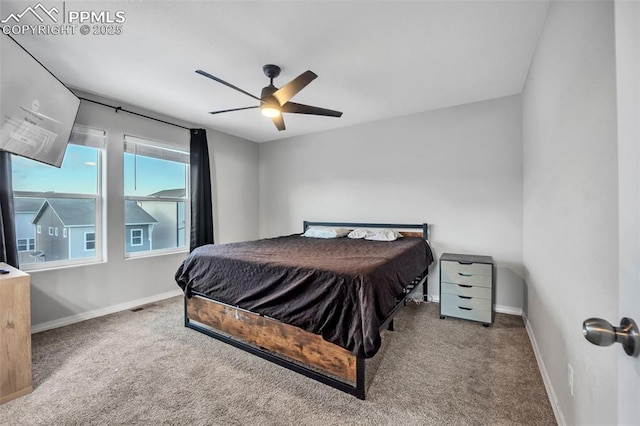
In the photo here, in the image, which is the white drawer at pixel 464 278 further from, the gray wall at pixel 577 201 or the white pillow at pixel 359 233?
the white pillow at pixel 359 233

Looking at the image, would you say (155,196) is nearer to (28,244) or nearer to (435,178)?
(28,244)

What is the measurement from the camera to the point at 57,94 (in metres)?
2.46

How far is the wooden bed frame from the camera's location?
180 cm

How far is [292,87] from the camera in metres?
2.21

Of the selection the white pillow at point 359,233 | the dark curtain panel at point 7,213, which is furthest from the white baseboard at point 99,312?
the white pillow at point 359,233

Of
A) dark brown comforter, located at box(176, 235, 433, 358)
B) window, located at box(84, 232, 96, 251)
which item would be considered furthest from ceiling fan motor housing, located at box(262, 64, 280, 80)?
window, located at box(84, 232, 96, 251)

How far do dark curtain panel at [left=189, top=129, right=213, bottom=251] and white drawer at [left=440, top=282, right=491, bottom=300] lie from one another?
3.39 metres

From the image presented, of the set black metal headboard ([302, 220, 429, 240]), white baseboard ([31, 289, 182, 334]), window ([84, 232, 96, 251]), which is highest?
black metal headboard ([302, 220, 429, 240])

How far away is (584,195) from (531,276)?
1753mm

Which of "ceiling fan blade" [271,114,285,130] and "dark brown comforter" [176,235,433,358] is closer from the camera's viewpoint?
"dark brown comforter" [176,235,433,358]

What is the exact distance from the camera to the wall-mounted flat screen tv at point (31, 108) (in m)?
2.00

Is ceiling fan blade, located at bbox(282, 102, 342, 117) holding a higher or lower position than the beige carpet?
higher

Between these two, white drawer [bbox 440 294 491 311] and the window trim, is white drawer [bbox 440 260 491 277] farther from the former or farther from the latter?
the window trim

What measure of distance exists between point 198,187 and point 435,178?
346 cm
